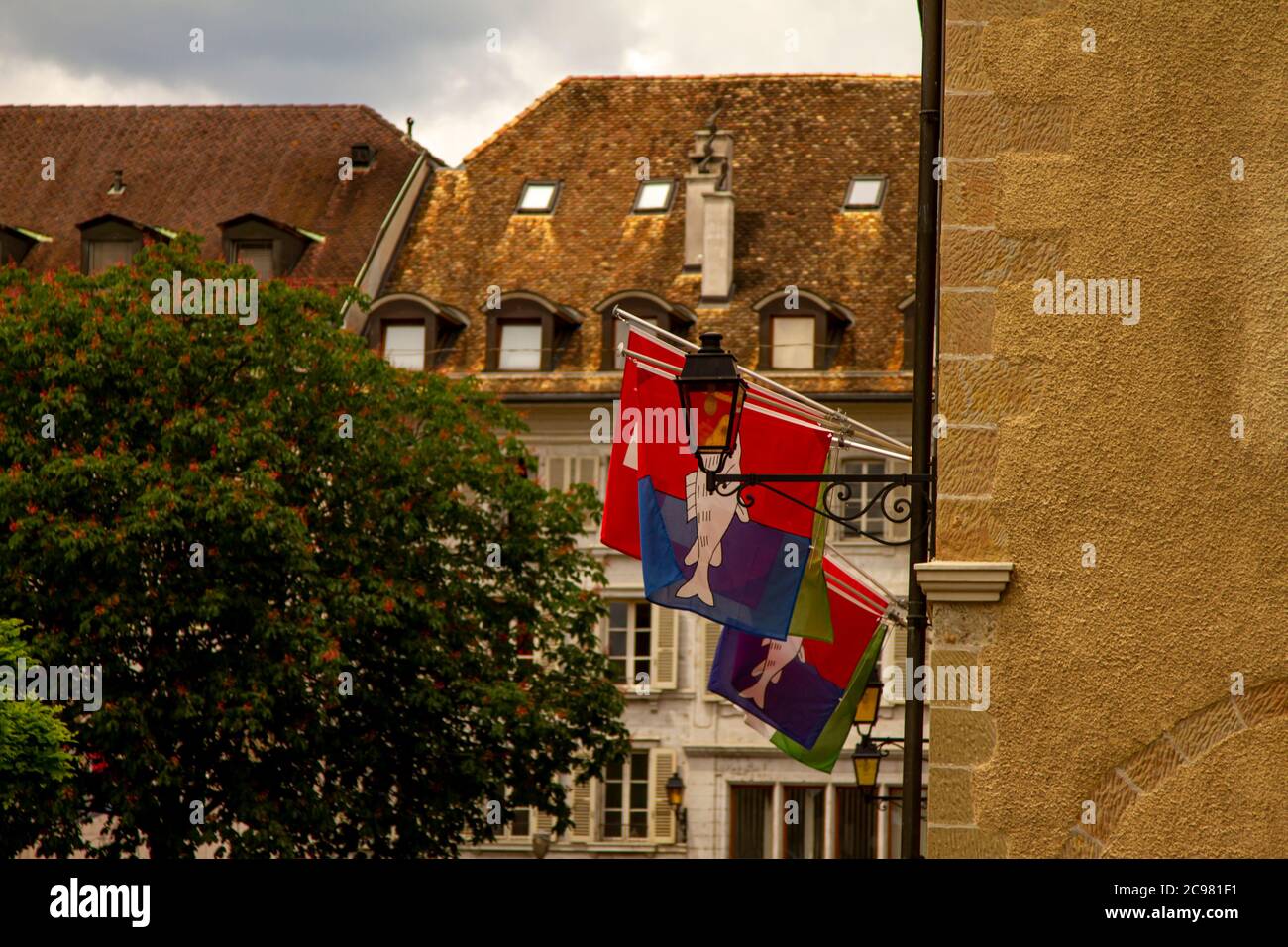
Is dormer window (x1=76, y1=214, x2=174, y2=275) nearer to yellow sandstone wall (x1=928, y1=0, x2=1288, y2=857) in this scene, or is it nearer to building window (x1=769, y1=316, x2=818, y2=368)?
building window (x1=769, y1=316, x2=818, y2=368)

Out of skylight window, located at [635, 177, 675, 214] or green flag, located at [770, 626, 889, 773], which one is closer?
green flag, located at [770, 626, 889, 773]

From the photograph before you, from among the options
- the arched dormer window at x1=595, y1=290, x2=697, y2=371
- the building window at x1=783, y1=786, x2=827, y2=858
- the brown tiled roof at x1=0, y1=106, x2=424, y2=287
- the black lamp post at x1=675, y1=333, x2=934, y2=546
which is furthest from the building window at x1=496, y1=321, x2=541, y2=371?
the black lamp post at x1=675, y1=333, x2=934, y2=546

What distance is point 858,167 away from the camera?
4744 centimetres

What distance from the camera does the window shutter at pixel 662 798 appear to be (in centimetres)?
4319

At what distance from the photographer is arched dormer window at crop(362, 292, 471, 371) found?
4541 centimetres

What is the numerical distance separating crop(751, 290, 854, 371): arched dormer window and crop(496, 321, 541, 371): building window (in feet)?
14.0

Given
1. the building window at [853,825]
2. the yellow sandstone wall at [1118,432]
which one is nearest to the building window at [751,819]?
the building window at [853,825]

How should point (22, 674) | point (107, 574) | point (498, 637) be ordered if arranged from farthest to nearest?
point (498, 637) < point (107, 574) < point (22, 674)

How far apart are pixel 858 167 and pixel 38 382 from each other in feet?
68.8

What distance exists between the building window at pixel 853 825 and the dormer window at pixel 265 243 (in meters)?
15.2

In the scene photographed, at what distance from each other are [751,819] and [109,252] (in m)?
17.3

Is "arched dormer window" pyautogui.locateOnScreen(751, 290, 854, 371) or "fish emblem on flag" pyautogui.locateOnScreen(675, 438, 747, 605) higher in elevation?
"arched dormer window" pyautogui.locateOnScreen(751, 290, 854, 371)
